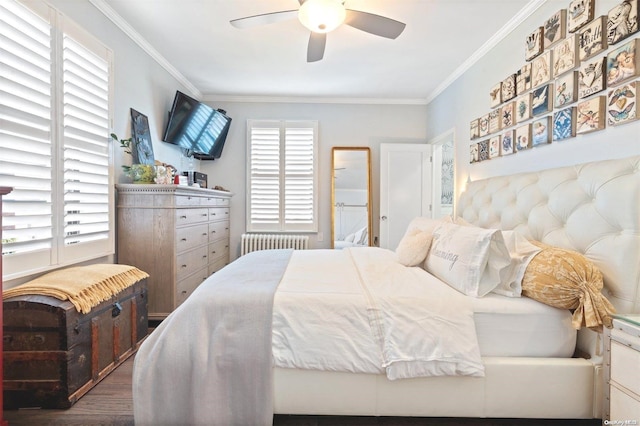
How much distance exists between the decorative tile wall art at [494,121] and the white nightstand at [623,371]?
1834 millimetres

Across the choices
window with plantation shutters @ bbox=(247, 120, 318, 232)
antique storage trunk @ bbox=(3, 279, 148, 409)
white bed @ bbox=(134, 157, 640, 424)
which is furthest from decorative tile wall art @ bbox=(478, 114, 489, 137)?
antique storage trunk @ bbox=(3, 279, 148, 409)

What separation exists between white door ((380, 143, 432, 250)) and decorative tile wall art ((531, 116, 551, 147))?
209 cm

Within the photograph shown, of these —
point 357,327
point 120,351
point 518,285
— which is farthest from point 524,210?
point 120,351

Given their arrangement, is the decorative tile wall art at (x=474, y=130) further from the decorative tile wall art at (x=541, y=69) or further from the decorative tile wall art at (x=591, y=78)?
the decorative tile wall art at (x=591, y=78)

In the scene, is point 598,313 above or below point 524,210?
below

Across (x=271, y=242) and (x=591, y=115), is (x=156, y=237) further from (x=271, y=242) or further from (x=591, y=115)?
(x=591, y=115)

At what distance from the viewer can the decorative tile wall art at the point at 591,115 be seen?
1.71 metres

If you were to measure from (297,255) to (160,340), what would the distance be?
131cm

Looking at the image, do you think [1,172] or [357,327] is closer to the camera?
[357,327]

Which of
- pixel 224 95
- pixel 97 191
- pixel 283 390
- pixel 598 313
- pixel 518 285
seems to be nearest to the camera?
pixel 598 313

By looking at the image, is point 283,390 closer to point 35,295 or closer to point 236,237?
point 35,295

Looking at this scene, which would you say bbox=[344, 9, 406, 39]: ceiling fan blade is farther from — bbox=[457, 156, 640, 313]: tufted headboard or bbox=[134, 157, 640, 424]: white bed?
bbox=[134, 157, 640, 424]: white bed

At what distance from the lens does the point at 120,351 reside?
2127mm

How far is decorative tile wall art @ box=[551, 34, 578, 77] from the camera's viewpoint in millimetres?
1883
